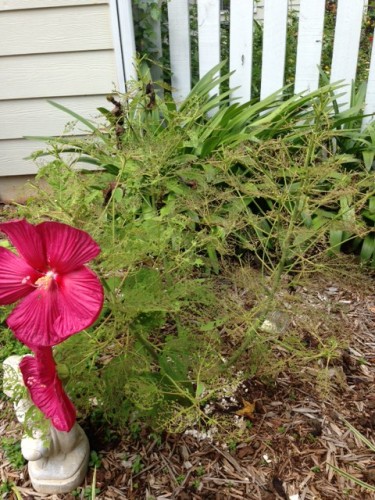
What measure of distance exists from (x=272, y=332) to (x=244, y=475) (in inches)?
17.8

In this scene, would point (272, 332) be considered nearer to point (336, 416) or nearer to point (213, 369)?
point (213, 369)

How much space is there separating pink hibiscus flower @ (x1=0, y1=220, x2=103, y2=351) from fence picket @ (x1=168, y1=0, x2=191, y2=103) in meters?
2.33

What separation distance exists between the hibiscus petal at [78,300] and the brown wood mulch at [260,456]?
2.79ft

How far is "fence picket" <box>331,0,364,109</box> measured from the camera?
2809mm

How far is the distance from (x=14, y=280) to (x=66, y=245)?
0.43ft

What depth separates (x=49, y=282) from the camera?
799 millimetres

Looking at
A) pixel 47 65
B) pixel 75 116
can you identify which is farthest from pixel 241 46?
pixel 47 65

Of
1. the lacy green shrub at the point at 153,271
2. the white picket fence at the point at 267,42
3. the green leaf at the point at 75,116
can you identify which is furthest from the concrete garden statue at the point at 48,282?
the white picket fence at the point at 267,42

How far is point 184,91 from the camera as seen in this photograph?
3146 millimetres

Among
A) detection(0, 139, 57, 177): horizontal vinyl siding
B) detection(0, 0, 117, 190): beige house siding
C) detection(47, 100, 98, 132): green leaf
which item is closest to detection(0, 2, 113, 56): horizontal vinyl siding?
detection(0, 0, 117, 190): beige house siding

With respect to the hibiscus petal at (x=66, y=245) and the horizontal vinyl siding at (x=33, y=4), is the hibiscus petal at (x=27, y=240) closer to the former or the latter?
the hibiscus petal at (x=66, y=245)

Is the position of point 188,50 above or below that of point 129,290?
above

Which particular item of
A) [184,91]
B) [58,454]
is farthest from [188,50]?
[58,454]

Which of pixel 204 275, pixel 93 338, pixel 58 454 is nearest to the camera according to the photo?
pixel 93 338
